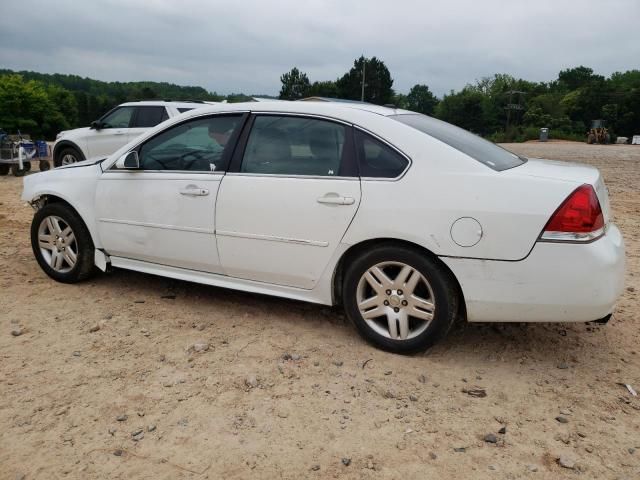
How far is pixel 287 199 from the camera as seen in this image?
11.6 feet

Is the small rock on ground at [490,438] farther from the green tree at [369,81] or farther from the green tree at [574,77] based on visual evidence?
the green tree at [574,77]

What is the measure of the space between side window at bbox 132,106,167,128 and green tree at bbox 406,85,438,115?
121 metres

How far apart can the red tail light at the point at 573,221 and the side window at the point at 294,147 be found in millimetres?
1308

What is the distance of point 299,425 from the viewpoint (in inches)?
106

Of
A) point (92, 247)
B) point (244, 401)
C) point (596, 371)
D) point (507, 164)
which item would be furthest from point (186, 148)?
point (596, 371)

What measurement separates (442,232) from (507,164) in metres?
0.74

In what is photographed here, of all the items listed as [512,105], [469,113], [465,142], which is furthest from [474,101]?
[465,142]

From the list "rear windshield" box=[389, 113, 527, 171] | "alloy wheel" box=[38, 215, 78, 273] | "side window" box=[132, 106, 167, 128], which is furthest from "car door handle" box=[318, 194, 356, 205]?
"side window" box=[132, 106, 167, 128]

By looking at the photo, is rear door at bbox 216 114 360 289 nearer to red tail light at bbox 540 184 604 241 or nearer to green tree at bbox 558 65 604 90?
red tail light at bbox 540 184 604 241

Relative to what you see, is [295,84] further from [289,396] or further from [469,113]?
[289,396]

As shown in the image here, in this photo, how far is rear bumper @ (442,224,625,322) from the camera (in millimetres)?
2904

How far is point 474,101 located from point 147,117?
3388 inches

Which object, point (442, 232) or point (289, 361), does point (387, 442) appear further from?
point (442, 232)

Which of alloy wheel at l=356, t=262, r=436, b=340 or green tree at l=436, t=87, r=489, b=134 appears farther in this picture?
green tree at l=436, t=87, r=489, b=134
